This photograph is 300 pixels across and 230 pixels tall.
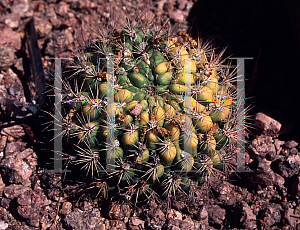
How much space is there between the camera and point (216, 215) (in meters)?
2.86

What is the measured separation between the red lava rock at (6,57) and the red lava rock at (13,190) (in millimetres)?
1642

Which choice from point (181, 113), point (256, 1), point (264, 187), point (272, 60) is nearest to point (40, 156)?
point (181, 113)

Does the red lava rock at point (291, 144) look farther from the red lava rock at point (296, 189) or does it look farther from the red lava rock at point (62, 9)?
the red lava rock at point (62, 9)

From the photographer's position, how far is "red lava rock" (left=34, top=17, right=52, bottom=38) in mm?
3973

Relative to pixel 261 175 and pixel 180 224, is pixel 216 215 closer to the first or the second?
pixel 180 224

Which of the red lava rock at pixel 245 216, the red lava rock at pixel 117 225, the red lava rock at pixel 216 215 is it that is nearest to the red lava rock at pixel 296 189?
the red lava rock at pixel 245 216

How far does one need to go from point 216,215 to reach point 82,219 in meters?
1.38

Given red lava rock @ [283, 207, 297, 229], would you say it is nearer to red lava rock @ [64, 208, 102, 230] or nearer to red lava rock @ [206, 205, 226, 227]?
red lava rock @ [206, 205, 226, 227]

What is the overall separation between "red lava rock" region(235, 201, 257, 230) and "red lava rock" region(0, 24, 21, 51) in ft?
11.7

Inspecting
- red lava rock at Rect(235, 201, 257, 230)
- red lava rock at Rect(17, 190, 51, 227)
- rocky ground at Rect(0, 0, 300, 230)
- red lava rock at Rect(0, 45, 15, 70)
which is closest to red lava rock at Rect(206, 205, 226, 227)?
rocky ground at Rect(0, 0, 300, 230)

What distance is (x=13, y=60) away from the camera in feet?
12.1

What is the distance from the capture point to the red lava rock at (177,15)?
4305 mm

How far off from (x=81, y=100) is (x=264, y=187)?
87.7 inches

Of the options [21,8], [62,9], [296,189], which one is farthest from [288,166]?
[21,8]
